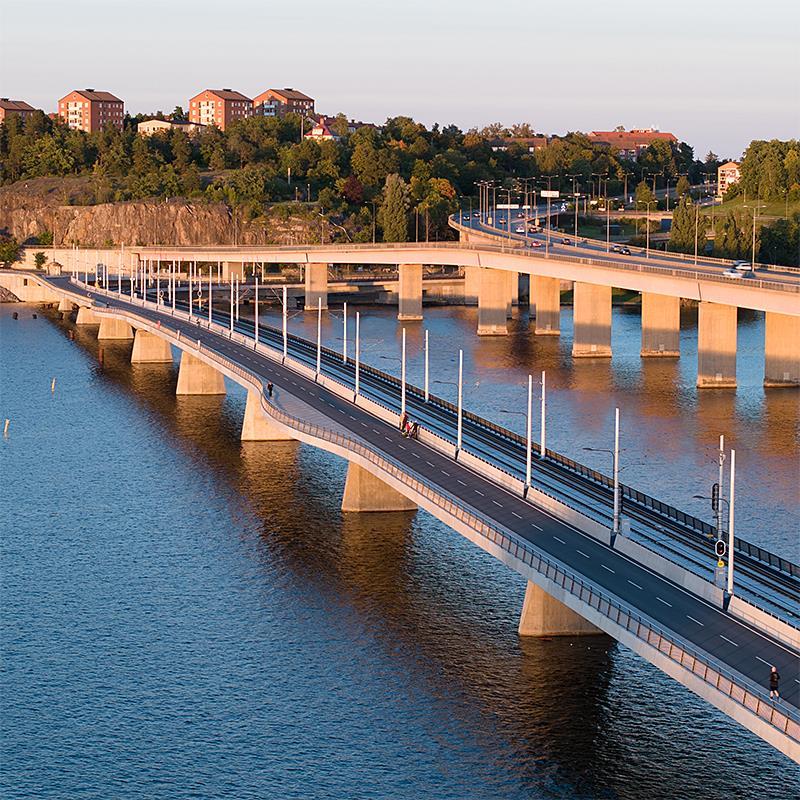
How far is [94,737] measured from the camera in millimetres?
49875

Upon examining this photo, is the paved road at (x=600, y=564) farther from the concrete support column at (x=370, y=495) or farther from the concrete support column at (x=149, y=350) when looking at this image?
the concrete support column at (x=149, y=350)

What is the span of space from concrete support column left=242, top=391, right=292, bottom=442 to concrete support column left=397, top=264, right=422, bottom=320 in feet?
270

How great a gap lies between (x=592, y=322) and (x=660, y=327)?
22.5 feet

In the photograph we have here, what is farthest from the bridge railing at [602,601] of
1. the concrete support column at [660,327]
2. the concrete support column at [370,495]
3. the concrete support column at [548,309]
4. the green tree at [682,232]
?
the green tree at [682,232]

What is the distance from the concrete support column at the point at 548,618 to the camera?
184ft

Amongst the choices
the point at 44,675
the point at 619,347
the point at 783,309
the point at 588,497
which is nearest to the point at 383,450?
the point at 588,497

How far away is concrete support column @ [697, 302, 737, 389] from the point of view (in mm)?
116500

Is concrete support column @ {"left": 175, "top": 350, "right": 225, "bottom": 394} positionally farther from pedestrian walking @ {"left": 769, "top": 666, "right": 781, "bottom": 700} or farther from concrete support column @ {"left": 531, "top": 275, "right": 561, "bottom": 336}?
pedestrian walking @ {"left": 769, "top": 666, "right": 781, "bottom": 700}

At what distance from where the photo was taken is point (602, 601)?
48.6 m

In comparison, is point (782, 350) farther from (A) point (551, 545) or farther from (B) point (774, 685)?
(B) point (774, 685)

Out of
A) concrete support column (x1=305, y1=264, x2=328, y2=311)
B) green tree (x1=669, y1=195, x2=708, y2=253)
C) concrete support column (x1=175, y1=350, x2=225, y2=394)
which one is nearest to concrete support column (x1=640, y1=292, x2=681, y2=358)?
concrete support column (x1=175, y1=350, x2=225, y2=394)

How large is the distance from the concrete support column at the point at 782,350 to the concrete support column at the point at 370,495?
4867cm

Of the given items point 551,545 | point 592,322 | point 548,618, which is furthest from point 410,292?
point 548,618

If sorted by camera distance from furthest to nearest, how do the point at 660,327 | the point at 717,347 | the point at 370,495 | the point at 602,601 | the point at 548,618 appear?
the point at 660,327
the point at 717,347
the point at 370,495
the point at 548,618
the point at 602,601
